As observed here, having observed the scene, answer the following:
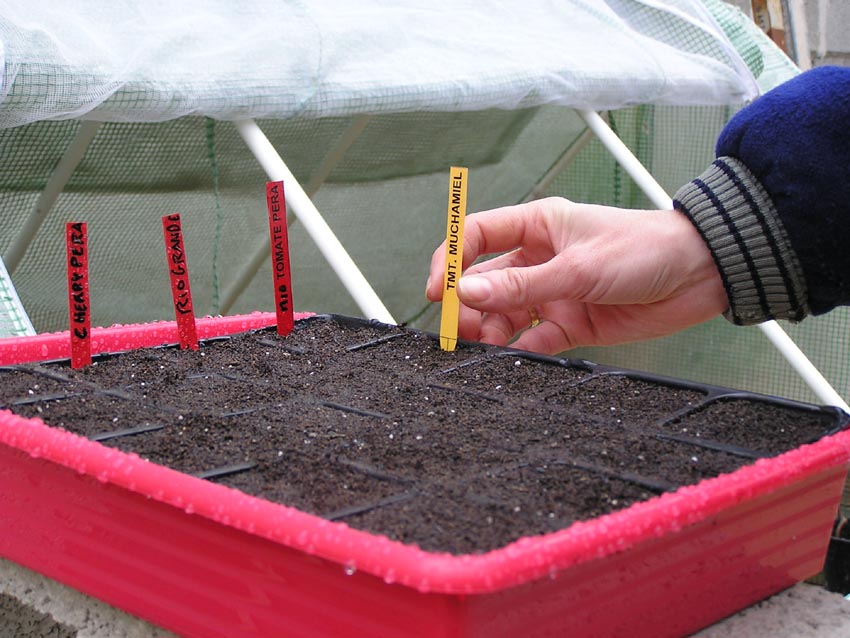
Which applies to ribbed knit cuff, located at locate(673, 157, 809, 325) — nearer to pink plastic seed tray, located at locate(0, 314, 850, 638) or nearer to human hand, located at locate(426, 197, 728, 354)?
human hand, located at locate(426, 197, 728, 354)

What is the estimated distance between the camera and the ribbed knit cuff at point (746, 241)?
0.80 metres

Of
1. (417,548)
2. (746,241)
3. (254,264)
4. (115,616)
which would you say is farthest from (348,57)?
(417,548)

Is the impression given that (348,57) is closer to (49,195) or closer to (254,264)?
(49,195)

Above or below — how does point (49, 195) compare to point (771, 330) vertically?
above

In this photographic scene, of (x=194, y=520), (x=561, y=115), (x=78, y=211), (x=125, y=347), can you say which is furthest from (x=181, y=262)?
(x=561, y=115)

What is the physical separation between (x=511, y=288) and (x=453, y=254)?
0.10 m

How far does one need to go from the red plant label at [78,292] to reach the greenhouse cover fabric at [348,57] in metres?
0.34

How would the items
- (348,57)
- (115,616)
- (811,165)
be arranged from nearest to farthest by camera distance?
(115,616) → (811,165) → (348,57)

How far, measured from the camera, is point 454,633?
18.0 inches

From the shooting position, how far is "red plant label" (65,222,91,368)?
32.7 inches

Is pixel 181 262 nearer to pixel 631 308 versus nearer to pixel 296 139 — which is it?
pixel 631 308

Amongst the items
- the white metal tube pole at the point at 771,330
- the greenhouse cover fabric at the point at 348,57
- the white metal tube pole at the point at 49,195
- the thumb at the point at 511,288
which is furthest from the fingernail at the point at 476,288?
the white metal tube pole at the point at 49,195

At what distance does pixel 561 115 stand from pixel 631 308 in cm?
158

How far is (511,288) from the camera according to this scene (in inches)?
34.3
